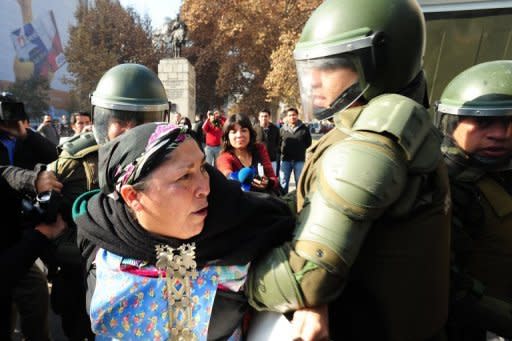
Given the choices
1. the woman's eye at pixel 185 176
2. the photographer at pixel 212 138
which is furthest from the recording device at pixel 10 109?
the photographer at pixel 212 138

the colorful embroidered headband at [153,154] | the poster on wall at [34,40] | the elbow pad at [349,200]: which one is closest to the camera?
the elbow pad at [349,200]

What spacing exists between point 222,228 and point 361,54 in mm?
698

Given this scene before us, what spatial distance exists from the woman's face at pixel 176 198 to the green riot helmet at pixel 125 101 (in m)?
1.17

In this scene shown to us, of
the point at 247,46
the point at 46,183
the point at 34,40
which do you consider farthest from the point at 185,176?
the point at 34,40

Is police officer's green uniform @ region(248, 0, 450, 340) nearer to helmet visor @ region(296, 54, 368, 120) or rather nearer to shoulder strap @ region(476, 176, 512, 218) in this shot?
helmet visor @ region(296, 54, 368, 120)

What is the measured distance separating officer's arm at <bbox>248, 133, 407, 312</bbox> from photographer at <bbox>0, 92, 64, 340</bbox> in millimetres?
1089

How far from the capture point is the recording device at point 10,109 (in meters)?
2.46

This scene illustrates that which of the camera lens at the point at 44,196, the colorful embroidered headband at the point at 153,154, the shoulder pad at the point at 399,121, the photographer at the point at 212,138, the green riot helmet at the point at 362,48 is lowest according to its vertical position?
the photographer at the point at 212,138

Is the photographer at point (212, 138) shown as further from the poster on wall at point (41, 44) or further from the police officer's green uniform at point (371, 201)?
the poster on wall at point (41, 44)

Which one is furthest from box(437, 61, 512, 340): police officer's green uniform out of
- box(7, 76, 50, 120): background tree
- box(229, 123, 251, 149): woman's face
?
box(7, 76, 50, 120): background tree

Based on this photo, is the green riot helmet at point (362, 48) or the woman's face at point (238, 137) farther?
the woman's face at point (238, 137)

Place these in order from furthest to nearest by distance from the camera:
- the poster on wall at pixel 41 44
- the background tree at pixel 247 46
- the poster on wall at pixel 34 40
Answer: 1. the poster on wall at pixel 41 44
2. the poster on wall at pixel 34 40
3. the background tree at pixel 247 46

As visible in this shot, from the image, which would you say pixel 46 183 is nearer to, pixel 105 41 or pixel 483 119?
pixel 483 119

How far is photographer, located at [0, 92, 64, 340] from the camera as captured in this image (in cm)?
150
